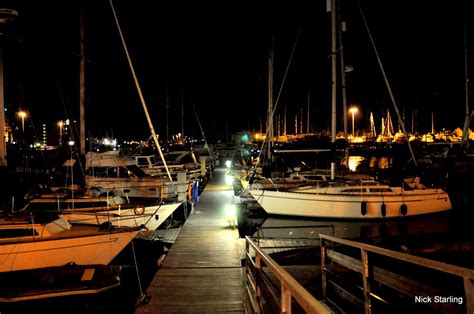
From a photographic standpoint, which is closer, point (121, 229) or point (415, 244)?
point (121, 229)

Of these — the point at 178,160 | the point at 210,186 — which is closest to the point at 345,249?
the point at 210,186

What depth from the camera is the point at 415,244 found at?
40.0 ft

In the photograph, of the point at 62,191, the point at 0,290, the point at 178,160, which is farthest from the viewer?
the point at 178,160

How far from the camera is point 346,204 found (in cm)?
1788

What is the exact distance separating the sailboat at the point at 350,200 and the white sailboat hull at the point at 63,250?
9.14 metres

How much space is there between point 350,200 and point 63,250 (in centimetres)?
1292

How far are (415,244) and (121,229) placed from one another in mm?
9578

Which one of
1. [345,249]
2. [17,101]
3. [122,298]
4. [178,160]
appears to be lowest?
[122,298]

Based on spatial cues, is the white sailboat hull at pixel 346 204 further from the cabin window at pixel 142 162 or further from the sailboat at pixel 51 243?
the cabin window at pixel 142 162

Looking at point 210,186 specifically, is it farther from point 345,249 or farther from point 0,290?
point 0,290

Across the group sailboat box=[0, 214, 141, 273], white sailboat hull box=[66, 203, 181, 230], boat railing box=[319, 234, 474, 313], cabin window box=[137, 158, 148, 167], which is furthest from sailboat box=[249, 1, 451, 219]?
cabin window box=[137, 158, 148, 167]

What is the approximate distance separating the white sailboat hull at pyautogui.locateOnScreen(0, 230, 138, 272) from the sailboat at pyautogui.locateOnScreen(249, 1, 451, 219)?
360 inches

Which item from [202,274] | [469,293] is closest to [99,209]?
[202,274]

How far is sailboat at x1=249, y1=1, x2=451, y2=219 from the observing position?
58.7ft
